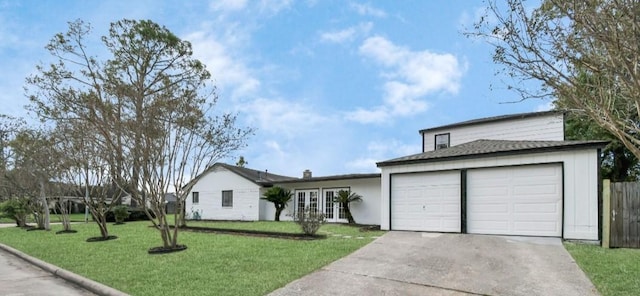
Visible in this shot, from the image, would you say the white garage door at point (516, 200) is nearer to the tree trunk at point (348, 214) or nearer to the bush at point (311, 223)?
the bush at point (311, 223)

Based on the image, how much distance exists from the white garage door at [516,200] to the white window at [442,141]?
7.82 meters

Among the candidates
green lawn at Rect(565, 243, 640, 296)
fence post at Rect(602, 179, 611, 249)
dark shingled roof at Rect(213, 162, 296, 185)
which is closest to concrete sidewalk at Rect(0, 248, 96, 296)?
green lawn at Rect(565, 243, 640, 296)

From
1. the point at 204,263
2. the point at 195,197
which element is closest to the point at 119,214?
the point at 195,197

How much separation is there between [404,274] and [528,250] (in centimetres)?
379

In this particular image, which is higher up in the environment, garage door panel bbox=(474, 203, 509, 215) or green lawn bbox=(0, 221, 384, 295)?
garage door panel bbox=(474, 203, 509, 215)

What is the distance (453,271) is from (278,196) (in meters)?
16.1

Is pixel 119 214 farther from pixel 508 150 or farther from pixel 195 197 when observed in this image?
pixel 508 150

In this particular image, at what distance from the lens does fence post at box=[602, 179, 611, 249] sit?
10828mm

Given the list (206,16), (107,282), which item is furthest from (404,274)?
(206,16)

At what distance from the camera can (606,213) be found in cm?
1098

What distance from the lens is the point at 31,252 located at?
43.6ft

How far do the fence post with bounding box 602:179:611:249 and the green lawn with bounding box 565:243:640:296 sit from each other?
0.35 m

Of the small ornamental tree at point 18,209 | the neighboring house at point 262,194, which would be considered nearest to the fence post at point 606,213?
the neighboring house at point 262,194

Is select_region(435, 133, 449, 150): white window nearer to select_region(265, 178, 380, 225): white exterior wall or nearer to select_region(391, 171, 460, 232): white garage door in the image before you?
select_region(265, 178, 380, 225): white exterior wall
